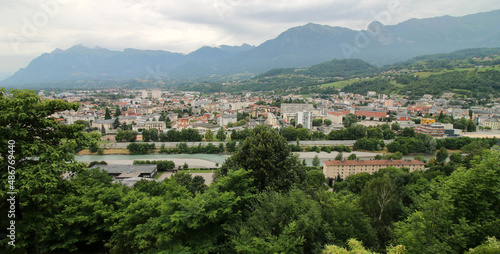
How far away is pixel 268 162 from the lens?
4605 millimetres

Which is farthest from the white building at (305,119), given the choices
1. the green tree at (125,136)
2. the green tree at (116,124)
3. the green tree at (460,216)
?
the green tree at (460,216)

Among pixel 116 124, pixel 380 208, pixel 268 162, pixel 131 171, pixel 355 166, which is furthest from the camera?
pixel 116 124

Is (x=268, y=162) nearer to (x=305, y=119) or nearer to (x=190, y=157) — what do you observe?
(x=190, y=157)

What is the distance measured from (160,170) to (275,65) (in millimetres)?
124097

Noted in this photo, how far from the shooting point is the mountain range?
325ft

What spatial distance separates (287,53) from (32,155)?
14760cm

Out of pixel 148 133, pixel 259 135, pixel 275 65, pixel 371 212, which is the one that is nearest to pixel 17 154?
pixel 259 135

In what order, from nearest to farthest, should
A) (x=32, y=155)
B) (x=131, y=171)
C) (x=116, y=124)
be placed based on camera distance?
(x=32, y=155)
(x=131, y=171)
(x=116, y=124)

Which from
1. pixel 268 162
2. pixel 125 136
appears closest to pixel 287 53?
pixel 125 136

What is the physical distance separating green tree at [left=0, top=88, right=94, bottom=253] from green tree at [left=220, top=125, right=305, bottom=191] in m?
2.46

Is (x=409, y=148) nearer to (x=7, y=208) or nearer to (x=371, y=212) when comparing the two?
(x=371, y=212)

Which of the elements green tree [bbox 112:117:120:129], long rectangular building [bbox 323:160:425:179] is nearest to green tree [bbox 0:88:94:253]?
long rectangular building [bbox 323:160:425:179]

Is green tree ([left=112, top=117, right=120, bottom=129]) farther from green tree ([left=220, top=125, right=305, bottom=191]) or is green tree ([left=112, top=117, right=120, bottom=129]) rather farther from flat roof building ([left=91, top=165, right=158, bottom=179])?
green tree ([left=220, top=125, right=305, bottom=191])

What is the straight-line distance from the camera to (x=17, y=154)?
2.59m
